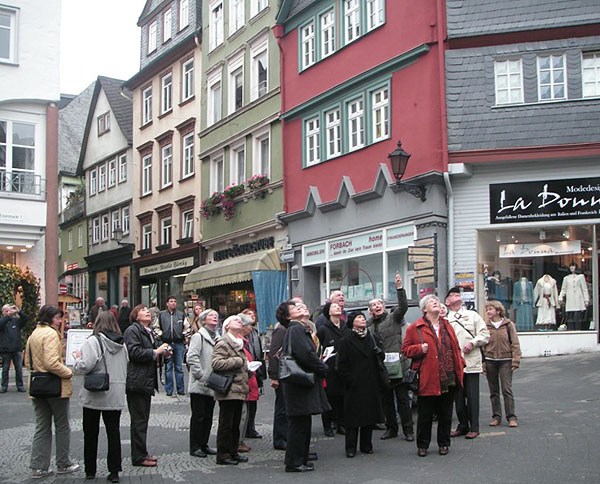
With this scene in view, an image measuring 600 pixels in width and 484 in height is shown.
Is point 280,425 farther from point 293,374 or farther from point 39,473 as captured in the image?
point 39,473

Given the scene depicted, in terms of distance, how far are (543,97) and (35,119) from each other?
15.7m

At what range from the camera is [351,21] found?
22938 millimetres

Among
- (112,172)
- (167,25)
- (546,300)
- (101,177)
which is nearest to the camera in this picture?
(546,300)

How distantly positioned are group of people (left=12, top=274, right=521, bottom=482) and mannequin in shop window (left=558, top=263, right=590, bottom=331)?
8546 millimetres

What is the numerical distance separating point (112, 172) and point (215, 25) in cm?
1224

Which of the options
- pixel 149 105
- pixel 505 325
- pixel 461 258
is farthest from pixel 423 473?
pixel 149 105

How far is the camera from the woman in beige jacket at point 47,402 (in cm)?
855

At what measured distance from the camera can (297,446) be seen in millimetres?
8711

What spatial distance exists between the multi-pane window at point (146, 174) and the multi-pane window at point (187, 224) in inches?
160

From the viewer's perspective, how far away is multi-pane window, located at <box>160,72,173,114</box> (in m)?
35.3

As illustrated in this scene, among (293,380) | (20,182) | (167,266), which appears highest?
(20,182)

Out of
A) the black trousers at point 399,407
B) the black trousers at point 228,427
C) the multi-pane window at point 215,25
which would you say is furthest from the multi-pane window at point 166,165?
the black trousers at point 228,427

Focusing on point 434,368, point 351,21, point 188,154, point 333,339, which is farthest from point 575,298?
point 188,154

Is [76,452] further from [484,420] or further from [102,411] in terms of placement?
[484,420]
